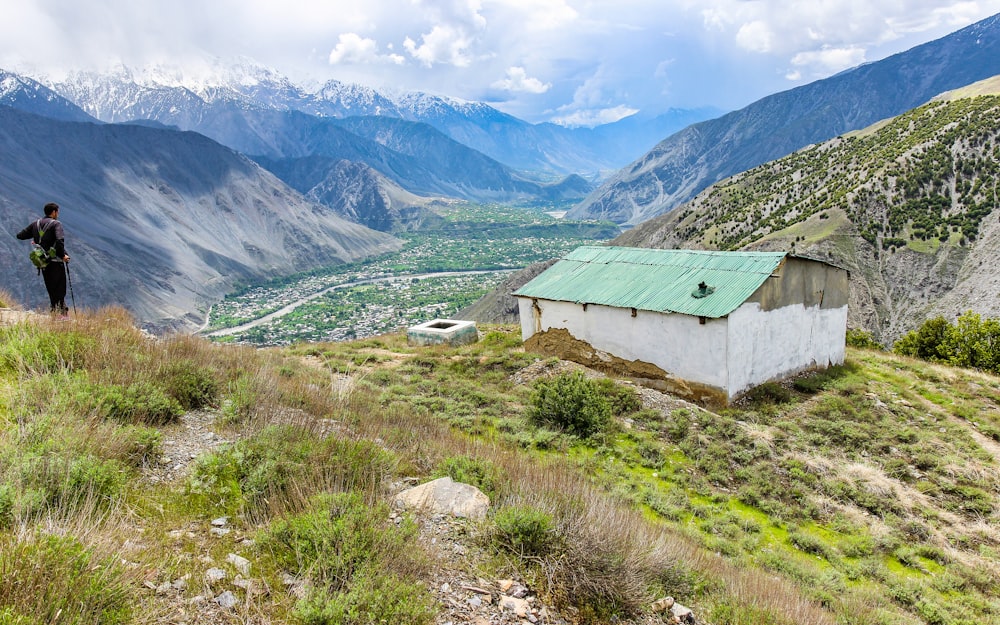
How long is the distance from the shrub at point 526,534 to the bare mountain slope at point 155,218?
6971 cm

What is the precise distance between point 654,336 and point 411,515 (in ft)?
38.3

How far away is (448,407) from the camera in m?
12.0

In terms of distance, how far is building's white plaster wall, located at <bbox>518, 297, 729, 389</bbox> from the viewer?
1395 cm

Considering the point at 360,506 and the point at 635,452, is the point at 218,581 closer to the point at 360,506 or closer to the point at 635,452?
the point at 360,506

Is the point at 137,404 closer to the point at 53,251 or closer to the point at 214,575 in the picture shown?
the point at 214,575

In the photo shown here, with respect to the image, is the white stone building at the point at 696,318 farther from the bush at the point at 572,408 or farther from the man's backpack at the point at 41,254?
the man's backpack at the point at 41,254

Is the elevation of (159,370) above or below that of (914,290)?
above

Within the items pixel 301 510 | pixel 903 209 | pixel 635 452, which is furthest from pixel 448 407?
pixel 903 209

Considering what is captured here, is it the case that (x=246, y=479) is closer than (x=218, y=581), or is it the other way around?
(x=218, y=581)

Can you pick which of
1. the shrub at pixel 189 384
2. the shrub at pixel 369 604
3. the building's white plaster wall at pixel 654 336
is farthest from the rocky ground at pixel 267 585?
the building's white plaster wall at pixel 654 336

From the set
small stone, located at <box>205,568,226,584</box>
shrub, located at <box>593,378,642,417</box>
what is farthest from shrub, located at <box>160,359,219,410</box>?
shrub, located at <box>593,378,642,417</box>

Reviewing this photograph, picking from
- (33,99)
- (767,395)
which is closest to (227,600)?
(767,395)

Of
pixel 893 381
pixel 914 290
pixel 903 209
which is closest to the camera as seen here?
pixel 893 381

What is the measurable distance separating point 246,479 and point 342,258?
132 meters
